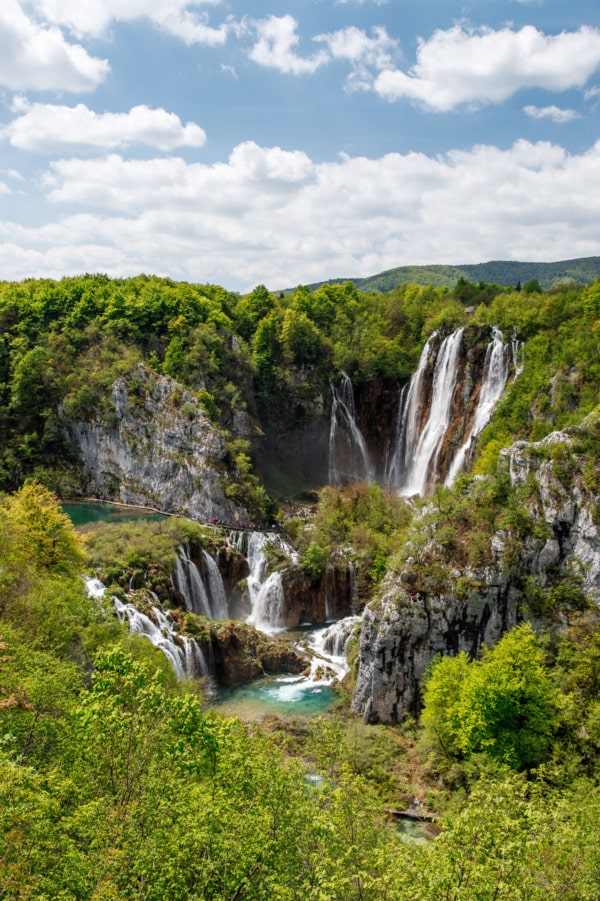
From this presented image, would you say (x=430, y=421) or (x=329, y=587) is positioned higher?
(x=430, y=421)

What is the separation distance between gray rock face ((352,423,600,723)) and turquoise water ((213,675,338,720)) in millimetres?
2318

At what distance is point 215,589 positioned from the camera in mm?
37719

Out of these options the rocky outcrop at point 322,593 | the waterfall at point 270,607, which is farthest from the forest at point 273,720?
the waterfall at point 270,607

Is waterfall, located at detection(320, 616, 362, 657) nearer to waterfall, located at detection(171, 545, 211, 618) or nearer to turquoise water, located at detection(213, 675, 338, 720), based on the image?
turquoise water, located at detection(213, 675, 338, 720)

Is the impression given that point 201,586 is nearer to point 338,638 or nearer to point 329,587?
point 329,587

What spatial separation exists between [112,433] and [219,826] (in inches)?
1961

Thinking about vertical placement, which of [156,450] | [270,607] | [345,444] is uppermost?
[156,450]

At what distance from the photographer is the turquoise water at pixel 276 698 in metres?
26.5

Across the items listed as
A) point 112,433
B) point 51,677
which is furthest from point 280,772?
point 112,433

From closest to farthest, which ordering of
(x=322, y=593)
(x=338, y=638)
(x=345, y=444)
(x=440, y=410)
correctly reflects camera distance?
1. (x=338, y=638)
2. (x=322, y=593)
3. (x=440, y=410)
4. (x=345, y=444)

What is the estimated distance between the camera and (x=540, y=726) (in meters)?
19.8

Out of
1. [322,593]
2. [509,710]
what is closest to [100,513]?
[322,593]

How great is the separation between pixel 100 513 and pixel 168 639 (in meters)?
24.6

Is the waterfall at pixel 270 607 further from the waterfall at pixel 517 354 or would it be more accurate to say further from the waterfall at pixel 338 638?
the waterfall at pixel 517 354
